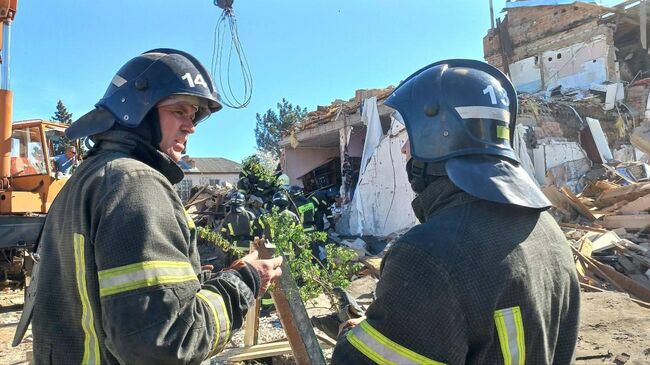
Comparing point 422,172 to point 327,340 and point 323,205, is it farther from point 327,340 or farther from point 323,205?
point 323,205

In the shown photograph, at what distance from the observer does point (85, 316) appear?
1.59 meters

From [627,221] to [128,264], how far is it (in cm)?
999

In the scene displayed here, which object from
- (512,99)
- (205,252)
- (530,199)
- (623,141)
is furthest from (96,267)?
(623,141)

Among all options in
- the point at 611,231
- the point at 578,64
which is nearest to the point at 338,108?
the point at 611,231

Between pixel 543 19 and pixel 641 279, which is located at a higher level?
pixel 543 19

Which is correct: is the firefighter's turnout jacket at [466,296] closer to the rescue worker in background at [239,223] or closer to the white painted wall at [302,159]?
the rescue worker in background at [239,223]

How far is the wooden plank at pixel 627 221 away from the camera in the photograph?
903 centimetres

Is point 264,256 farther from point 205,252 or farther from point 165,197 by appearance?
point 205,252

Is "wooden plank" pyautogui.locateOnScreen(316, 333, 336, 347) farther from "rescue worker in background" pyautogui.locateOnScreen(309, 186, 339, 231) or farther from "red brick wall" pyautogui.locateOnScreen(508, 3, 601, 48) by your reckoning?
"red brick wall" pyautogui.locateOnScreen(508, 3, 601, 48)

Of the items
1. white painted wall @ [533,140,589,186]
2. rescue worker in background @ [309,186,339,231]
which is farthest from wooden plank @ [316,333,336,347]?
white painted wall @ [533,140,589,186]

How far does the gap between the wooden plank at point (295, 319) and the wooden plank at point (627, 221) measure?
8.37 metres

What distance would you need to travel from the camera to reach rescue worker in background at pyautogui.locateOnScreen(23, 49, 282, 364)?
148 cm

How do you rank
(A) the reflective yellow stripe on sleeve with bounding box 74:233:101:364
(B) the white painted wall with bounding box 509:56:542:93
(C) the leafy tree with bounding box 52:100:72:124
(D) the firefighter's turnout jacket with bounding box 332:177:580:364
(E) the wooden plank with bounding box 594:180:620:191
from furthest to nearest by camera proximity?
(C) the leafy tree with bounding box 52:100:72:124
(B) the white painted wall with bounding box 509:56:542:93
(E) the wooden plank with bounding box 594:180:620:191
(A) the reflective yellow stripe on sleeve with bounding box 74:233:101:364
(D) the firefighter's turnout jacket with bounding box 332:177:580:364

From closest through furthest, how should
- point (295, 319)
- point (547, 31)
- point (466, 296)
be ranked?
point (466, 296)
point (295, 319)
point (547, 31)
